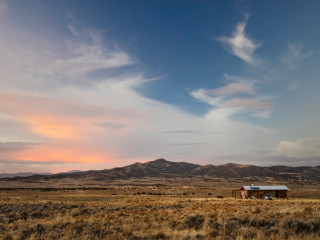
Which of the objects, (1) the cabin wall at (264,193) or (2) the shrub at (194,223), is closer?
(2) the shrub at (194,223)

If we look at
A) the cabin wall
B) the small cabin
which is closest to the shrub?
the small cabin

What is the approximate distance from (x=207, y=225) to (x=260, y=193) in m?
41.2

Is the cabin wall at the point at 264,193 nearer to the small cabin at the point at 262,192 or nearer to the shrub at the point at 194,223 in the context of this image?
the small cabin at the point at 262,192

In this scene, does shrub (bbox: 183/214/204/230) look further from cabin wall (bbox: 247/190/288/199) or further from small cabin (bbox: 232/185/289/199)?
cabin wall (bbox: 247/190/288/199)

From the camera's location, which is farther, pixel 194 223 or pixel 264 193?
pixel 264 193

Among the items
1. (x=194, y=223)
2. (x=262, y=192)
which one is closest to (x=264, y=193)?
(x=262, y=192)

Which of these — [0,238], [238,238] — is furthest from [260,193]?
[0,238]

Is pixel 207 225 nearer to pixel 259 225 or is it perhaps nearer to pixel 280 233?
pixel 259 225

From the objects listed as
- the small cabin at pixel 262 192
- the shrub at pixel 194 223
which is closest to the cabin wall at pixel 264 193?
the small cabin at pixel 262 192

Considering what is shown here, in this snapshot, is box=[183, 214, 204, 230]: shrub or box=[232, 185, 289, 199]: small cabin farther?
box=[232, 185, 289, 199]: small cabin

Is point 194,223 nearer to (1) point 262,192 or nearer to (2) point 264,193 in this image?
(1) point 262,192

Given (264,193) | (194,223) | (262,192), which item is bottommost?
(264,193)

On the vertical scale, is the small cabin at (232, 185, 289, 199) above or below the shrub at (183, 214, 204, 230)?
below

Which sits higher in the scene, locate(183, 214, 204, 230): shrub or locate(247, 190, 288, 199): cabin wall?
locate(183, 214, 204, 230): shrub
